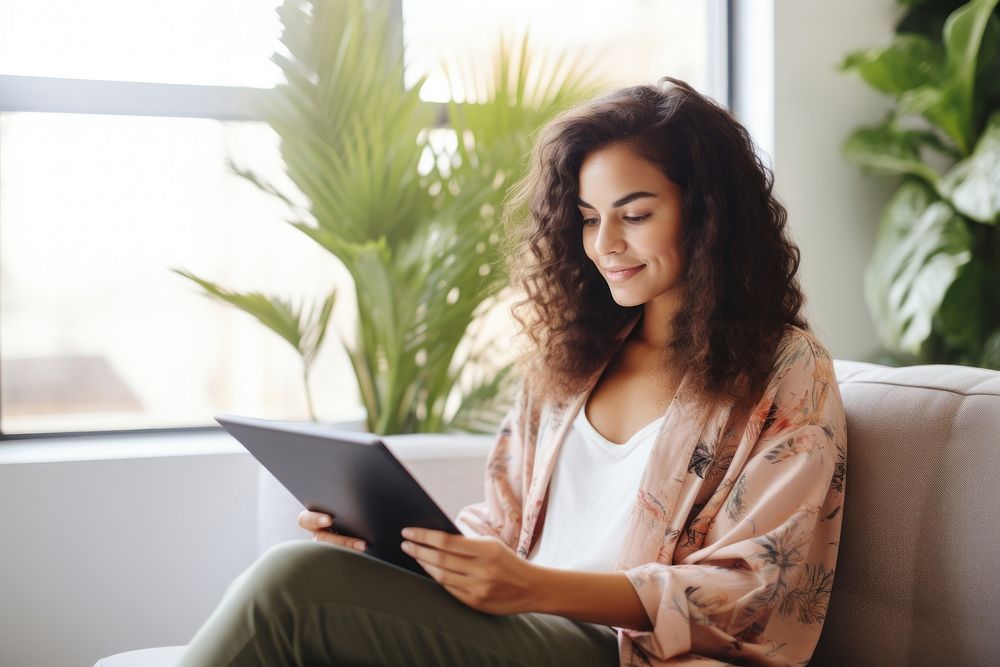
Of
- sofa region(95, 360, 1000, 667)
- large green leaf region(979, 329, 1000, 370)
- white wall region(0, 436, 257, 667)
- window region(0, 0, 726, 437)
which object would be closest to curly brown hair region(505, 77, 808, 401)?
sofa region(95, 360, 1000, 667)

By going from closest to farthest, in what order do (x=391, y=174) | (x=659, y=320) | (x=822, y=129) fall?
(x=659, y=320)
(x=391, y=174)
(x=822, y=129)

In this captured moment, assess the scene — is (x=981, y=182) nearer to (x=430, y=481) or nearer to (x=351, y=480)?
(x=430, y=481)

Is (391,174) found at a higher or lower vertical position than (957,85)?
lower

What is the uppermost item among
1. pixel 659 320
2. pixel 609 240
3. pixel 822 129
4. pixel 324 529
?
→ pixel 822 129

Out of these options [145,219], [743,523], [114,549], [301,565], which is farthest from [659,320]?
[145,219]

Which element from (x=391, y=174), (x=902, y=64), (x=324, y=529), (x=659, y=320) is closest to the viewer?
(x=324, y=529)

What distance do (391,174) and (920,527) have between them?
→ 4.21 ft

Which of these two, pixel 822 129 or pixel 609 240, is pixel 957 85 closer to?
pixel 822 129

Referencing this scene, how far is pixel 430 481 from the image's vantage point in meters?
1.81

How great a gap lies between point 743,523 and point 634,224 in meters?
0.44

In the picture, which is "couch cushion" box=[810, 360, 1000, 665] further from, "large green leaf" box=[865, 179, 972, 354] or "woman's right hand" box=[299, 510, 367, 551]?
"large green leaf" box=[865, 179, 972, 354]

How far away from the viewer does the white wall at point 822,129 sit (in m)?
2.56

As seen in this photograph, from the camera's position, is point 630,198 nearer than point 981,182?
Yes

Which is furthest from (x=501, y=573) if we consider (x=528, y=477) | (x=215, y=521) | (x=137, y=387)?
(x=137, y=387)
